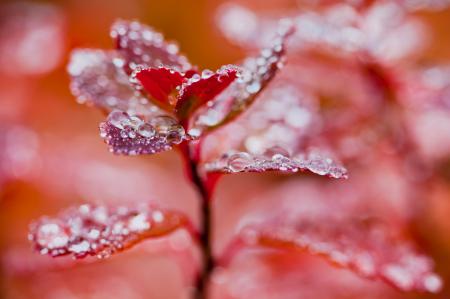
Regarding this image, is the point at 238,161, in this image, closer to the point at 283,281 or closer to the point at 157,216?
the point at 157,216

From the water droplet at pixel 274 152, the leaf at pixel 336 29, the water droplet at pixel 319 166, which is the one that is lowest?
the water droplet at pixel 319 166

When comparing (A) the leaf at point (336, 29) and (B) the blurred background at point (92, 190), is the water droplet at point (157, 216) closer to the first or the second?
(B) the blurred background at point (92, 190)

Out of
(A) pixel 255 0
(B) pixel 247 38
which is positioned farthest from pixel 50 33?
(A) pixel 255 0

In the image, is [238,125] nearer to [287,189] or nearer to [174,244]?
[174,244]

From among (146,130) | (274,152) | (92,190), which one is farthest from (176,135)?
(92,190)

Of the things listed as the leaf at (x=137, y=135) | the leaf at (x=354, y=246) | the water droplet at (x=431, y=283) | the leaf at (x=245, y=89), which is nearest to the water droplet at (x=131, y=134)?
the leaf at (x=137, y=135)

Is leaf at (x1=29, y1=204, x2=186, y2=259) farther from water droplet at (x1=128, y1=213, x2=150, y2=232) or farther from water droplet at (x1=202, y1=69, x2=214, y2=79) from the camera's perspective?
water droplet at (x1=202, y1=69, x2=214, y2=79)
